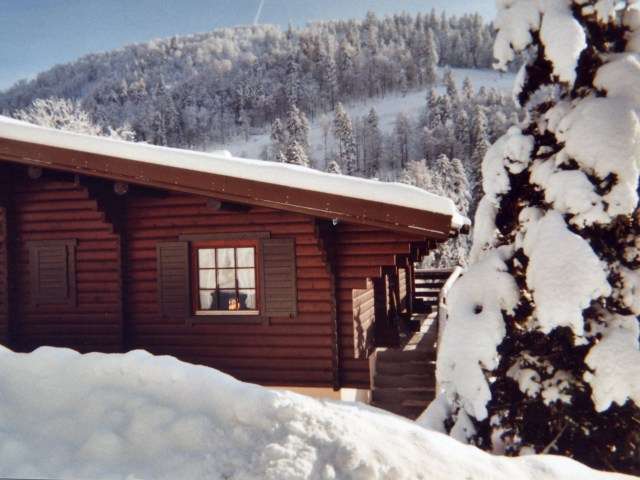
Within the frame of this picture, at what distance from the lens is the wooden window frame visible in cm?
739

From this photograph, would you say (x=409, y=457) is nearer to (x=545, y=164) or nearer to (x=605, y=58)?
(x=545, y=164)

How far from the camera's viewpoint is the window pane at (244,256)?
815cm

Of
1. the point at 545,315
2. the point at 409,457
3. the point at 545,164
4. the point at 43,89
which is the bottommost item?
the point at 409,457

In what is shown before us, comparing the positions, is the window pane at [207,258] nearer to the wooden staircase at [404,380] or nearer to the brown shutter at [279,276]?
the brown shutter at [279,276]

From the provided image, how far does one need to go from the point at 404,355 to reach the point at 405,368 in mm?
252

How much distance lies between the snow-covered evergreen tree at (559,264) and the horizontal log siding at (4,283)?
6.97 m

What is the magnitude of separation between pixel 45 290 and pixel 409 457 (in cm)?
723

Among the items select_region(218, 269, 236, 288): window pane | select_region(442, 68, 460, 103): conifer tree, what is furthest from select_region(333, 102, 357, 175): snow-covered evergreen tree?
select_region(218, 269, 236, 288): window pane

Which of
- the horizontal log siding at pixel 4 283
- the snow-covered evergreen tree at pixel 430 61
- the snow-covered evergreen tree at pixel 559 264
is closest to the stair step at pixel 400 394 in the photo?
the snow-covered evergreen tree at pixel 559 264

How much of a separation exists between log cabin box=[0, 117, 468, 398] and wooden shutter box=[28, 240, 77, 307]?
22 millimetres

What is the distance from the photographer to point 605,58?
4.51 m

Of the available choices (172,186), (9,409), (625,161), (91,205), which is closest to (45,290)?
(91,205)

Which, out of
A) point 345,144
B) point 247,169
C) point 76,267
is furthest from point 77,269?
point 345,144

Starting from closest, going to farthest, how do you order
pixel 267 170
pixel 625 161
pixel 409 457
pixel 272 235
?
pixel 409 457
pixel 625 161
pixel 267 170
pixel 272 235
